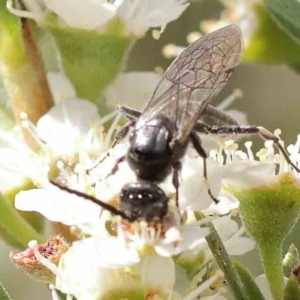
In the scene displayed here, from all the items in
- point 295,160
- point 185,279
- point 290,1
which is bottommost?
point 185,279

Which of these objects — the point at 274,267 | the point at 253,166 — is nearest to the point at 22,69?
the point at 253,166

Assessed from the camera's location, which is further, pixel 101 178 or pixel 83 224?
pixel 101 178

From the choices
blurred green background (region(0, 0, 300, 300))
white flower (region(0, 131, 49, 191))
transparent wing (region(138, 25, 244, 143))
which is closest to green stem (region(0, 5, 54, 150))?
white flower (region(0, 131, 49, 191))

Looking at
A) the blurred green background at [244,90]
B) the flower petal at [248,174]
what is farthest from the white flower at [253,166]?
the blurred green background at [244,90]

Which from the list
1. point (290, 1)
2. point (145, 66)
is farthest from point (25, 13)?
point (145, 66)

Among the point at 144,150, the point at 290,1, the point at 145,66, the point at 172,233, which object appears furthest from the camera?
the point at 145,66

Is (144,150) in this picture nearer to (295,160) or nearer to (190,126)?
(190,126)

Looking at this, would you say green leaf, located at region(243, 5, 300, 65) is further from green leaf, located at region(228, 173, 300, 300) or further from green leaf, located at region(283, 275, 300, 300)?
green leaf, located at region(283, 275, 300, 300)
